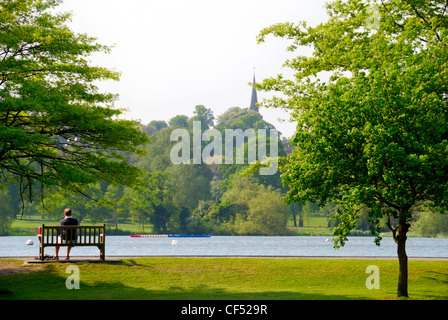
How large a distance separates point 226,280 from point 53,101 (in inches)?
330

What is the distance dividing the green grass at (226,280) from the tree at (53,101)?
3195 mm

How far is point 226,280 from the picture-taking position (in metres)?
A: 20.5

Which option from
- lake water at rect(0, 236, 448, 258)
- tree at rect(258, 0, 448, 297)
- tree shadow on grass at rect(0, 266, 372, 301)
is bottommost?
lake water at rect(0, 236, 448, 258)

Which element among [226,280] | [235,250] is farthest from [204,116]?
[226,280]

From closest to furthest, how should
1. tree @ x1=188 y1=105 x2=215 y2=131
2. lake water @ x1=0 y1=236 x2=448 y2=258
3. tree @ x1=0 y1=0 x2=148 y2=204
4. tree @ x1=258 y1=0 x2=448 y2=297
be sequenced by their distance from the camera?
tree @ x1=258 y1=0 x2=448 y2=297
tree @ x1=0 y1=0 x2=148 y2=204
lake water @ x1=0 y1=236 x2=448 y2=258
tree @ x1=188 y1=105 x2=215 y2=131

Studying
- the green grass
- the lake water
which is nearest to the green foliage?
the green grass

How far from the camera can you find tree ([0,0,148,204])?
63.7ft

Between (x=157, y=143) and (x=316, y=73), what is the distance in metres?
86.3

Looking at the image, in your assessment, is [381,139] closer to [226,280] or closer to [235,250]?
[226,280]

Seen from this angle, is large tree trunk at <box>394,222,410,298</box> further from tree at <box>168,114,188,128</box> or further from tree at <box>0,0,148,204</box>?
tree at <box>168,114,188,128</box>

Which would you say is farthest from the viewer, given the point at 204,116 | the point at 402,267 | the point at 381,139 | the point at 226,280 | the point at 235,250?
the point at 204,116

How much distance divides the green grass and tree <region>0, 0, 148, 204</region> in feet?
10.5

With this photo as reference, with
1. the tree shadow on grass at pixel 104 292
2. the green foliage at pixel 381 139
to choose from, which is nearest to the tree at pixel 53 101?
the tree shadow on grass at pixel 104 292
